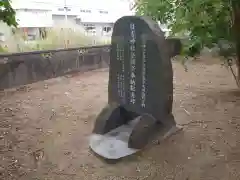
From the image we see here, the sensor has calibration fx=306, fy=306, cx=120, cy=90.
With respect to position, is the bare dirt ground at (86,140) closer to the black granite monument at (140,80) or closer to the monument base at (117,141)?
the monument base at (117,141)

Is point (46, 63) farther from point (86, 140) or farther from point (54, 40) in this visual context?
point (86, 140)

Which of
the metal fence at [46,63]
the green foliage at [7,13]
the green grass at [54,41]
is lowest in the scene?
the metal fence at [46,63]

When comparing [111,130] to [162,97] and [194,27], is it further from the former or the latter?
[194,27]

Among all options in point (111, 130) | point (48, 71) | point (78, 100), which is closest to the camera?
point (111, 130)

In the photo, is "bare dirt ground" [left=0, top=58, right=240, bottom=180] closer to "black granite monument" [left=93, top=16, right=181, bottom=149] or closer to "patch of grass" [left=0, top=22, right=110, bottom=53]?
"black granite monument" [left=93, top=16, right=181, bottom=149]

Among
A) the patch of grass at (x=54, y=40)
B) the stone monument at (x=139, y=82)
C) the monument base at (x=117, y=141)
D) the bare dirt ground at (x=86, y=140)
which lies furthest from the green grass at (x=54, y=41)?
the monument base at (x=117, y=141)

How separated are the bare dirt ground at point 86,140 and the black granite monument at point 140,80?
0.74 feet

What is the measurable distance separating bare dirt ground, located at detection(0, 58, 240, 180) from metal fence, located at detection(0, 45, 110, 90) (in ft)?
2.04

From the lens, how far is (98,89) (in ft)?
18.9

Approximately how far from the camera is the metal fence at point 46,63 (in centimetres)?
610

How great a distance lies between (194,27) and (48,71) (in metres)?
3.90

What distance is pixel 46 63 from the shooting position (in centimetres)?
692

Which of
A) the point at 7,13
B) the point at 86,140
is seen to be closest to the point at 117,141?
the point at 86,140

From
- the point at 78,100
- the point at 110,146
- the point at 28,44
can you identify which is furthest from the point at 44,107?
the point at 28,44
